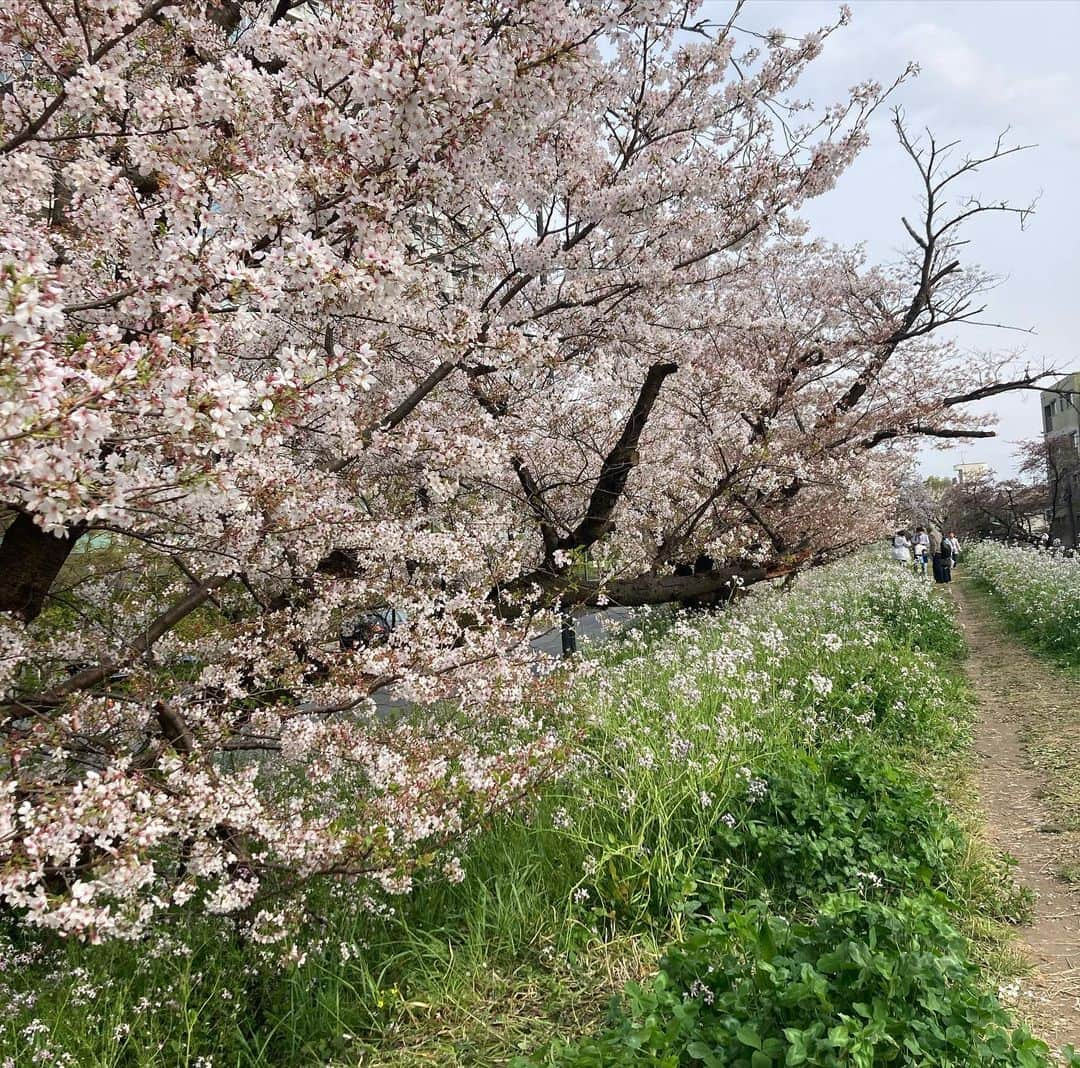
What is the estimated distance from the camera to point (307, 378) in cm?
260

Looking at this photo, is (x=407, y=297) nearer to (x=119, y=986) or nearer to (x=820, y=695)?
(x=119, y=986)

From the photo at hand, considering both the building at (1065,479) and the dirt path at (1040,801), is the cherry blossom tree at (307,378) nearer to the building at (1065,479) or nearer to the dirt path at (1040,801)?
the dirt path at (1040,801)

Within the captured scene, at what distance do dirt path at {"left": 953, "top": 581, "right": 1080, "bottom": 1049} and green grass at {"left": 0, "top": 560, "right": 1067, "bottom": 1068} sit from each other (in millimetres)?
215

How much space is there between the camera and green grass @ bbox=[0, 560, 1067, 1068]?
2486mm

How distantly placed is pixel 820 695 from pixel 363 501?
425cm

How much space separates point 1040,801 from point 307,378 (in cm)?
583

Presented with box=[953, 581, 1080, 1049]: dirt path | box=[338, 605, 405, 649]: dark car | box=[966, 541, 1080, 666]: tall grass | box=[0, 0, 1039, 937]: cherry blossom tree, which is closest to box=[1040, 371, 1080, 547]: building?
box=[966, 541, 1080, 666]: tall grass

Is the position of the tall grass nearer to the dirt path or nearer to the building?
the dirt path

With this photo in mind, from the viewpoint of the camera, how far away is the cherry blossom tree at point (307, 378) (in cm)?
241

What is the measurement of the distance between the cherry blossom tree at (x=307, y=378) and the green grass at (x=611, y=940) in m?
0.32

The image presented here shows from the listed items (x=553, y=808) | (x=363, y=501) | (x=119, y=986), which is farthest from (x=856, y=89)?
(x=119, y=986)

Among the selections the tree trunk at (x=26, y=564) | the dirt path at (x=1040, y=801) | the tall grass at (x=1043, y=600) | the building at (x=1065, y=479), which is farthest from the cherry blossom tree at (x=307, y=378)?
the building at (x=1065, y=479)

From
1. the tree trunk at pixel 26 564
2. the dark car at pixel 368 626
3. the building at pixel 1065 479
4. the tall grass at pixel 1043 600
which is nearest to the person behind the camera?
the tree trunk at pixel 26 564

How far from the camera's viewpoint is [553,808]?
4113 millimetres
